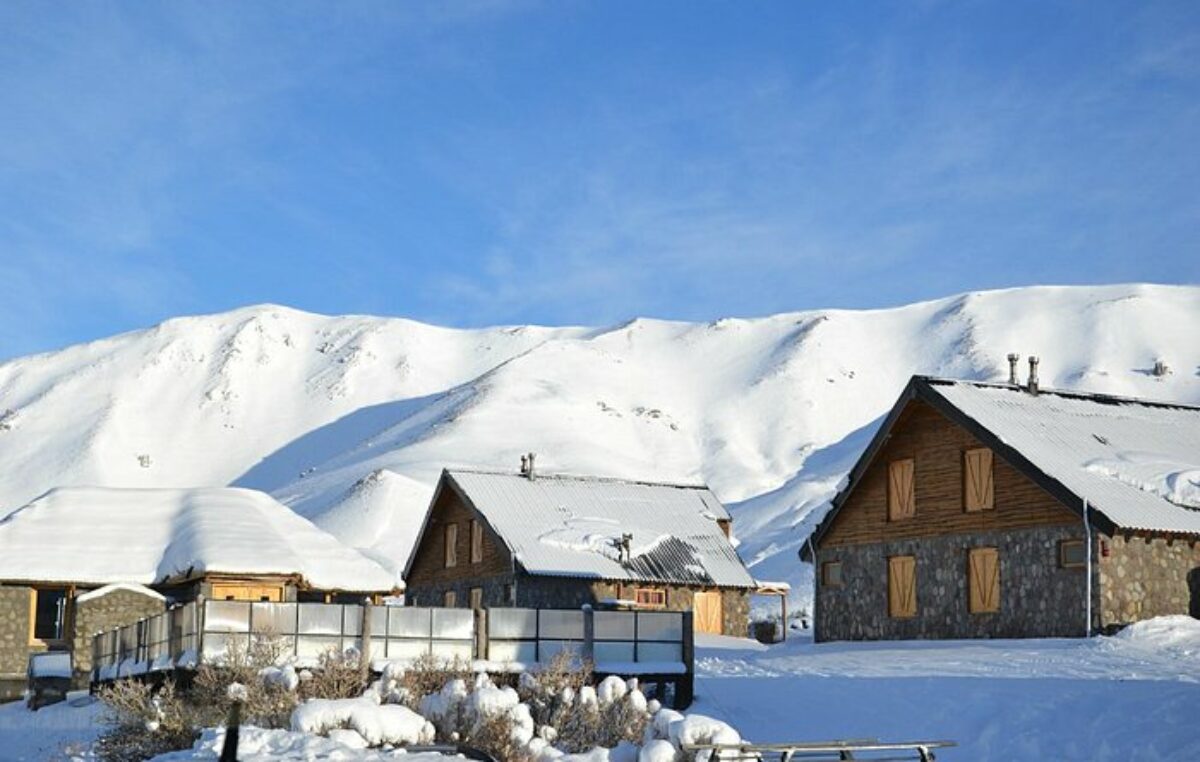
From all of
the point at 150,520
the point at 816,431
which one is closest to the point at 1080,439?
the point at 150,520

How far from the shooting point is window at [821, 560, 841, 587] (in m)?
40.1

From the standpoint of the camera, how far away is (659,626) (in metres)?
30.9

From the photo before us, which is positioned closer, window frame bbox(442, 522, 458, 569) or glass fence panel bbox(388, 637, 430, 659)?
glass fence panel bbox(388, 637, 430, 659)

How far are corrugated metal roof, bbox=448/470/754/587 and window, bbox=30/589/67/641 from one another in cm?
1151

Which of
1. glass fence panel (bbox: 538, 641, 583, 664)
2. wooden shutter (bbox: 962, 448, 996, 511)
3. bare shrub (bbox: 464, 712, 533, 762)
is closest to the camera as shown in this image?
bare shrub (bbox: 464, 712, 533, 762)

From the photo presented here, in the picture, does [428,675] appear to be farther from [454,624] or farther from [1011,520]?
[1011,520]

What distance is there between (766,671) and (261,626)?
1041 centimetres

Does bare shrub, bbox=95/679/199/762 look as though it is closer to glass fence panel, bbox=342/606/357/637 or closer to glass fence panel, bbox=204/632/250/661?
glass fence panel, bbox=204/632/250/661

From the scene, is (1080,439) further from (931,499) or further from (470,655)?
(470,655)

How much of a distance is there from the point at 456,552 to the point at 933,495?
1743 centimetres

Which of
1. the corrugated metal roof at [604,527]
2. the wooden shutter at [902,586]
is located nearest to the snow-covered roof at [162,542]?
the corrugated metal roof at [604,527]

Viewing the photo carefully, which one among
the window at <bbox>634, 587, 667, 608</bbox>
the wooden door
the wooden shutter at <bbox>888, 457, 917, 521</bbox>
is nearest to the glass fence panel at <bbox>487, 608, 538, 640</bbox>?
the wooden shutter at <bbox>888, 457, 917, 521</bbox>

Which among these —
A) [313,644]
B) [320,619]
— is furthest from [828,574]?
[313,644]

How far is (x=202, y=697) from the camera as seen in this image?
24188 mm
